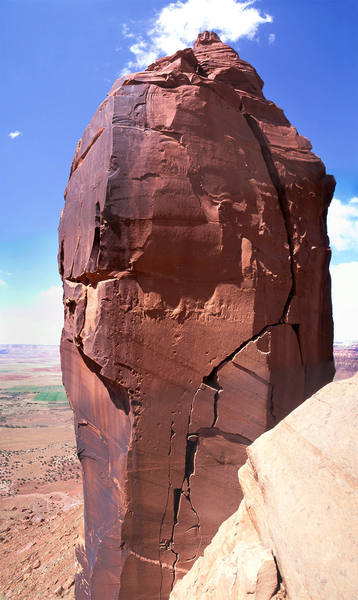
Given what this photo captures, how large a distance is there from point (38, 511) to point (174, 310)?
9819 mm

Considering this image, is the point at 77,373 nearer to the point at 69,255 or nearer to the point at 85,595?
the point at 69,255

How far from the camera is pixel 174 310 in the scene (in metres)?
3.24

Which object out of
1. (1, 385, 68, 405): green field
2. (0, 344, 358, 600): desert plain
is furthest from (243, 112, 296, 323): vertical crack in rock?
(1, 385, 68, 405): green field

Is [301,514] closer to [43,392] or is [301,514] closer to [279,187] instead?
[279,187]

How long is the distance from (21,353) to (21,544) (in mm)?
159894

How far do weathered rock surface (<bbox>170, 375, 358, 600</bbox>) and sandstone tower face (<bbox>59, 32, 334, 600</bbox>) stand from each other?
3.51 ft

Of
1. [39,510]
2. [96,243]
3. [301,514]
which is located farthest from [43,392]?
[301,514]

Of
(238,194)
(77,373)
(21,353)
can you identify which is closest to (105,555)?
(77,373)

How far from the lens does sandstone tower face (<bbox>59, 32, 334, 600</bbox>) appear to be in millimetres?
3129

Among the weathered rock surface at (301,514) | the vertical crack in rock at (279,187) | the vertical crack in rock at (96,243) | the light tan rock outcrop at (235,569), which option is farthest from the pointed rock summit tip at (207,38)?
the light tan rock outcrop at (235,569)

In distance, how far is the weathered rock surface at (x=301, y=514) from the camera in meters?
1.50

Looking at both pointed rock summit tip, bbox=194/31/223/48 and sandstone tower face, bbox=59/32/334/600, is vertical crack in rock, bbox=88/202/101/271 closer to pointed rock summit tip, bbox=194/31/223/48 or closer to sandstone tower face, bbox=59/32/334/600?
sandstone tower face, bbox=59/32/334/600

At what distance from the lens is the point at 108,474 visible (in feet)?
11.6

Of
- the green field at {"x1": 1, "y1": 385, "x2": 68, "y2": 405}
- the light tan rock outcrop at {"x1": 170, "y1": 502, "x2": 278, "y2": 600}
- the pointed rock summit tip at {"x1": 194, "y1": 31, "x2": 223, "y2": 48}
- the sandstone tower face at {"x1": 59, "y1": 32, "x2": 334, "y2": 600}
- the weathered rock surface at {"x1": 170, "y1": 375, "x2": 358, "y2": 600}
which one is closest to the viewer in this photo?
the weathered rock surface at {"x1": 170, "y1": 375, "x2": 358, "y2": 600}
